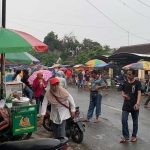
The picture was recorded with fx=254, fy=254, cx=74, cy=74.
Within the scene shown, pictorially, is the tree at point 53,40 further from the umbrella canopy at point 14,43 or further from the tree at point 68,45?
the umbrella canopy at point 14,43

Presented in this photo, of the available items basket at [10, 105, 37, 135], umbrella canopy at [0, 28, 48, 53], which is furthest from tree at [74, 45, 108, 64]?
umbrella canopy at [0, 28, 48, 53]

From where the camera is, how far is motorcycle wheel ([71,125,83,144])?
19.4ft

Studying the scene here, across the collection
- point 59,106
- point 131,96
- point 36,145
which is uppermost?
point 131,96

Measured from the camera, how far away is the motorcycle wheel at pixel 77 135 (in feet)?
19.4

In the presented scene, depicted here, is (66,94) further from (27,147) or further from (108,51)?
(108,51)

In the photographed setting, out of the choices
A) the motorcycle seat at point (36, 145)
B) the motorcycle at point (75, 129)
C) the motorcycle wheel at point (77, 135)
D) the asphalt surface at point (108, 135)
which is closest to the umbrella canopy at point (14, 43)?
the motorcycle seat at point (36, 145)

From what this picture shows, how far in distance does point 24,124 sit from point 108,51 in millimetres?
34109

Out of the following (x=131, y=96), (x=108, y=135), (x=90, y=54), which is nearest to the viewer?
(x=131, y=96)

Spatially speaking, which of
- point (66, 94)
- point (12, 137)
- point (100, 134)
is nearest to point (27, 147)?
point (66, 94)

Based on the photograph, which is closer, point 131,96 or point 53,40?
point 131,96

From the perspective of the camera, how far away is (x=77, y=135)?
19.7ft

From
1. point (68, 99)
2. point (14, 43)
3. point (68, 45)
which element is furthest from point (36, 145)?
point (68, 45)

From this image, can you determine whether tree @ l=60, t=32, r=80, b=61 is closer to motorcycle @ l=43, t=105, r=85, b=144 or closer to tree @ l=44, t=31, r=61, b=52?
tree @ l=44, t=31, r=61, b=52

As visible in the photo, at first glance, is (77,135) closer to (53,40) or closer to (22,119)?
(22,119)
